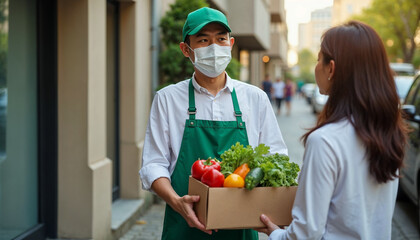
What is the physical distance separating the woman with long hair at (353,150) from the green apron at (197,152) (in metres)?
0.72

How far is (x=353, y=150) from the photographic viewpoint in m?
1.94

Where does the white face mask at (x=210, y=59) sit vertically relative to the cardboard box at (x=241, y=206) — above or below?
above

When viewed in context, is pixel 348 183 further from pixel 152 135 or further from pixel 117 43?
pixel 117 43

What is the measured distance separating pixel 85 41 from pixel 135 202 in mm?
2744

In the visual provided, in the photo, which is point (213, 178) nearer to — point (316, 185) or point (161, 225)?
point (316, 185)

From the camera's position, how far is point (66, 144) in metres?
5.09

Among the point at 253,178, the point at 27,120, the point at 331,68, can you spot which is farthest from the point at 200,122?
the point at 27,120

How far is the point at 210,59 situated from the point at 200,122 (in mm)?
376

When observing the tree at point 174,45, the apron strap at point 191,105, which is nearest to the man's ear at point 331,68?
the apron strap at point 191,105

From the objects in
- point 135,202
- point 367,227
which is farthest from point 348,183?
point 135,202

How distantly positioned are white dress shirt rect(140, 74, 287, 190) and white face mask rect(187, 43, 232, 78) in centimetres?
9

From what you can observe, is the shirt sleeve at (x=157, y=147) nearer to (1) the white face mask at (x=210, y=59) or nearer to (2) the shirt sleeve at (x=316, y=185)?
(1) the white face mask at (x=210, y=59)

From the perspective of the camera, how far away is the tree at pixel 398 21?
126 feet

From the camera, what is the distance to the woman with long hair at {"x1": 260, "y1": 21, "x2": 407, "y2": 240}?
1.92 meters
